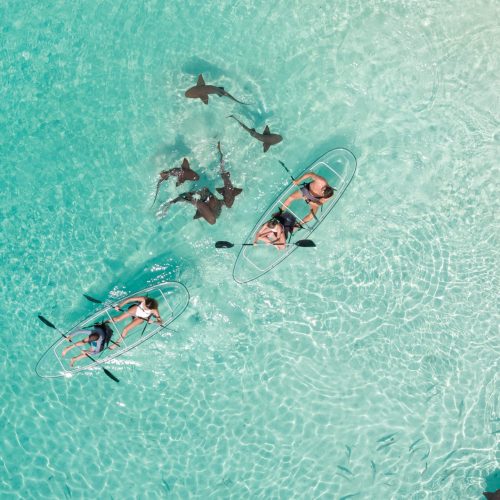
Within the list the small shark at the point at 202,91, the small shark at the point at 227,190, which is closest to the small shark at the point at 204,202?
the small shark at the point at 227,190

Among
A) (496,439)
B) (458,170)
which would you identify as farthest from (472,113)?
(496,439)

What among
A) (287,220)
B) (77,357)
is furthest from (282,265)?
(77,357)

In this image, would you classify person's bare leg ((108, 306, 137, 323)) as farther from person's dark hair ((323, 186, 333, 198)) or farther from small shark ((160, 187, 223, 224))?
person's dark hair ((323, 186, 333, 198))

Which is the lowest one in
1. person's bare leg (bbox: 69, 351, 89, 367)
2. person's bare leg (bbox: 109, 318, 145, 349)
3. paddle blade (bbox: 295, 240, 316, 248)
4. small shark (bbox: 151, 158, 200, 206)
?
person's bare leg (bbox: 69, 351, 89, 367)

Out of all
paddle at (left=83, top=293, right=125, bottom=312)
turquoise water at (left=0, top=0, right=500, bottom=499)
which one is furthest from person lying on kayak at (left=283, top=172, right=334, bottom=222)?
paddle at (left=83, top=293, right=125, bottom=312)

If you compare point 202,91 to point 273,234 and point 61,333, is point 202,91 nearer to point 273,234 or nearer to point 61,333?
point 273,234

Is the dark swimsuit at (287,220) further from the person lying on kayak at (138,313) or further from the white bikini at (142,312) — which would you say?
the white bikini at (142,312)
